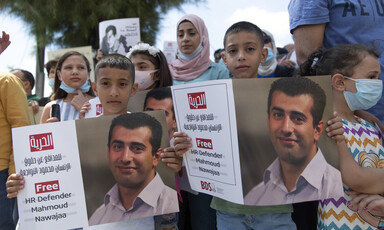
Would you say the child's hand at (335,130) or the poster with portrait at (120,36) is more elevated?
the poster with portrait at (120,36)

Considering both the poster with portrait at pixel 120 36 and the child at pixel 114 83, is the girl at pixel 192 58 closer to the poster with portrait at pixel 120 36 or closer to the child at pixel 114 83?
the child at pixel 114 83

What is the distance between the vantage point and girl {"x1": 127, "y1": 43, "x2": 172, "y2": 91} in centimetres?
296

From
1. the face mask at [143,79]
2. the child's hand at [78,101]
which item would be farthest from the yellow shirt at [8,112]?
the face mask at [143,79]

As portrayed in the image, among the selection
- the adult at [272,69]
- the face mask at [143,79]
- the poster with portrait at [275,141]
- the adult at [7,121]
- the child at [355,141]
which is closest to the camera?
the poster with portrait at [275,141]

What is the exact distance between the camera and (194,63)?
3.54m

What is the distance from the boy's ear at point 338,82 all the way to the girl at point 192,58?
1474mm

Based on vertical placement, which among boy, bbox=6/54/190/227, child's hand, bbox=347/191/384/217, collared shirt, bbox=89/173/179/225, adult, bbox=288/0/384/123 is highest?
adult, bbox=288/0/384/123

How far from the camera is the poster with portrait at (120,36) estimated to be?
564cm

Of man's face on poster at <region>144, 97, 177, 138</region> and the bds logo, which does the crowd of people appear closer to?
man's face on poster at <region>144, 97, 177, 138</region>

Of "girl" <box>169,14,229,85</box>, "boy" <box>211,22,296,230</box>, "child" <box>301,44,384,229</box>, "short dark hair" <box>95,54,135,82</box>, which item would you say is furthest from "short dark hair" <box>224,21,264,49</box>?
"girl" <box>169,14,229,85</box>

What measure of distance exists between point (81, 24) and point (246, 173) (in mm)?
10289

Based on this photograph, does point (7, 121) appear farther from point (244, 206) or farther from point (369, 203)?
point (369, 203)

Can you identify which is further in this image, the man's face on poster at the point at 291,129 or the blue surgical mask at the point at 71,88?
the blue surgical mask at the point at 71,88

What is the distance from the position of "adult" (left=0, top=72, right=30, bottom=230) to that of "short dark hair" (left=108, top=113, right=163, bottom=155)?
4.15 ft
